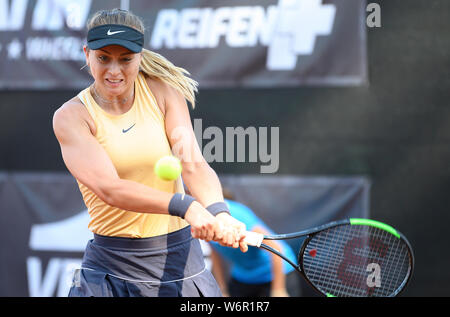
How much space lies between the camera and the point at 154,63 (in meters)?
2.31

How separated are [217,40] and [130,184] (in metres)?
2.29

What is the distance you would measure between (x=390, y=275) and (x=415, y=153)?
35.2 inches

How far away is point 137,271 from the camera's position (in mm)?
2125

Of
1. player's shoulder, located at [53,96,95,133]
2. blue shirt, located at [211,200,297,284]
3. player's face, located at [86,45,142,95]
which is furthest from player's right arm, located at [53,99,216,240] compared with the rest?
blue shirt, located at [211,200,297,284]

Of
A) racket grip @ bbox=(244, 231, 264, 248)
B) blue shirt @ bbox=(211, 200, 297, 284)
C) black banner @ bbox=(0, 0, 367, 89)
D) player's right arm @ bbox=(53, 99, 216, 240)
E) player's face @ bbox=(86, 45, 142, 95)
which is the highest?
black banner @ bbox=(0, 0, 367, 89)

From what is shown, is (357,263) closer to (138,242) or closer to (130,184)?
(138,242)

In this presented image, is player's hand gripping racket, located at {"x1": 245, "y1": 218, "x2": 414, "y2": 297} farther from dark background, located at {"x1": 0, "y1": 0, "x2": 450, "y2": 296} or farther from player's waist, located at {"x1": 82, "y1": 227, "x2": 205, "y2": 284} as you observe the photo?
player's waist, located at {"x1": 82, "y1": 227, "x2": 205, "y2": 284}

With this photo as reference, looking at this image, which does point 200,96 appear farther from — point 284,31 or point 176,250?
point 176,250

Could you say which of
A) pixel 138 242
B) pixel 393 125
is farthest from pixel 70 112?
pixel 393 125

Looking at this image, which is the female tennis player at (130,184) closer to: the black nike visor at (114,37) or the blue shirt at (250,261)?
the black nike visor at (114,37)

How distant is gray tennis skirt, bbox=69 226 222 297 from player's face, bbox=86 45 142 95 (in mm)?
545

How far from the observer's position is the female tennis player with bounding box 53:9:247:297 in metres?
2.01

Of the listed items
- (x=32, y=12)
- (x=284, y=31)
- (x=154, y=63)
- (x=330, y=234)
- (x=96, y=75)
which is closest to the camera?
(x=96, y=75)

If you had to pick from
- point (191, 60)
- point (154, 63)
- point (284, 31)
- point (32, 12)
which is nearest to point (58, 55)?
point (32, 12)
